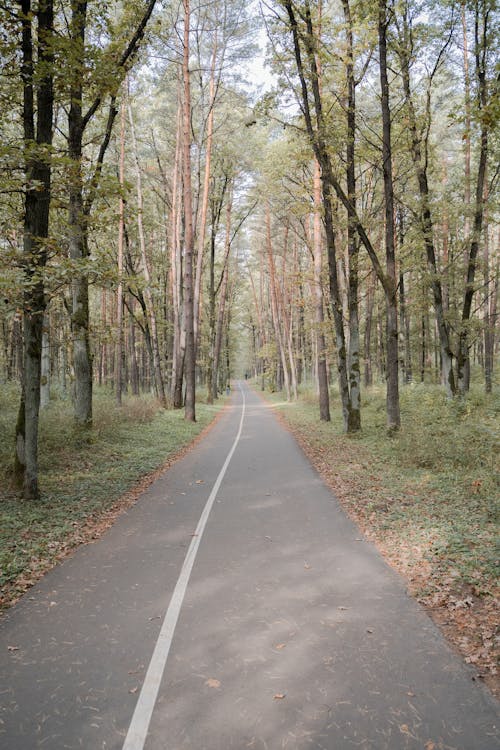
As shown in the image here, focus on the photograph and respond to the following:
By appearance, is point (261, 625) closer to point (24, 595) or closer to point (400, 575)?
point (400, 575)

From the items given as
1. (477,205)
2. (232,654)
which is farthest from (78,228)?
(477,205)

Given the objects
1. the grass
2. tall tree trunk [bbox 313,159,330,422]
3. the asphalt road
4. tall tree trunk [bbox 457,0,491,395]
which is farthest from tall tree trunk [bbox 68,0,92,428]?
tall tree trunk [bbox 457,0,491,395]

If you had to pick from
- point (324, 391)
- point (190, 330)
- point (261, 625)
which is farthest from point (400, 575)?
point (190, 330)

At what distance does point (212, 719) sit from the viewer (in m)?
3.06

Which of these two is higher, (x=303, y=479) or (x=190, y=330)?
(x=190, y=330)

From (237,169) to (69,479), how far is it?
81.3 ft

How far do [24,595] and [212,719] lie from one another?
119 inches

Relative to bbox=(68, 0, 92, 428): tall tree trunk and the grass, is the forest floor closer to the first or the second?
the grass

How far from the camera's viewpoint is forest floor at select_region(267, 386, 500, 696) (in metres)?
4.39

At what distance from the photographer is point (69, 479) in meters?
9.59

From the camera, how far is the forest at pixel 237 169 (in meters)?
8.06

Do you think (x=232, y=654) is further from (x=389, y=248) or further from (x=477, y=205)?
(x=477, y=205)

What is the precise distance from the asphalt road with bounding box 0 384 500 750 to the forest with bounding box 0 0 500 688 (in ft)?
12.2

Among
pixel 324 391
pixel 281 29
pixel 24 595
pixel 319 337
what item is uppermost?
pixel 281 29
